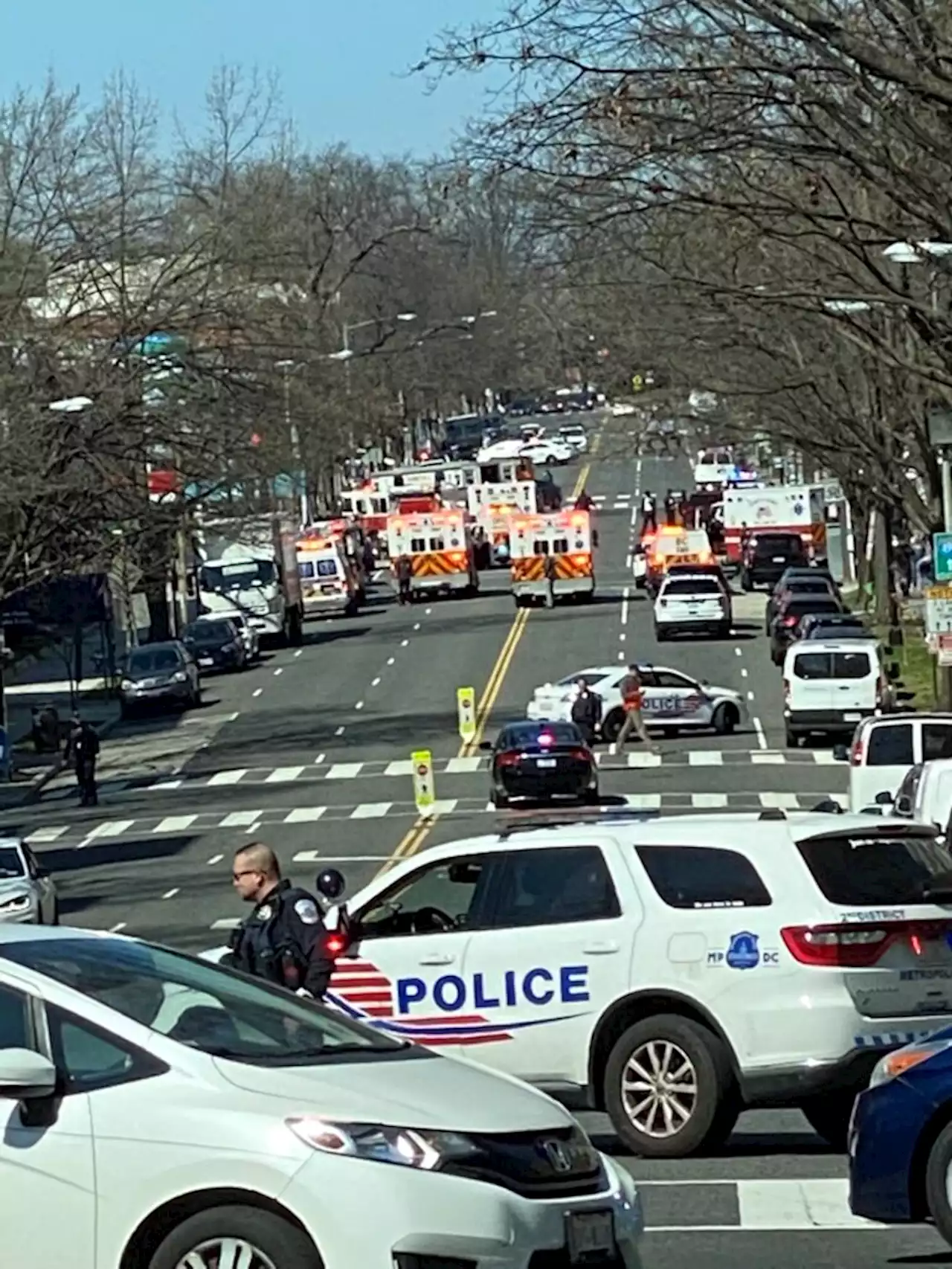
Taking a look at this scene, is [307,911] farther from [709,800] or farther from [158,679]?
[158,679]

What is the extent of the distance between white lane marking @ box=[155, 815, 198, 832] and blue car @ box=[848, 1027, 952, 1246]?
3293cm

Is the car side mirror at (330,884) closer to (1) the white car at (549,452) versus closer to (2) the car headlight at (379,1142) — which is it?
(2) the car headlight at (379,1142)

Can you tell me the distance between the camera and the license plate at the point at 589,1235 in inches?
300

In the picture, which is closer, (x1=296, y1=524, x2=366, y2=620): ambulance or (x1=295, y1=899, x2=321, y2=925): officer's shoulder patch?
(x1=295, y1=899, x2=321, y2=925): officer's shoulder patch

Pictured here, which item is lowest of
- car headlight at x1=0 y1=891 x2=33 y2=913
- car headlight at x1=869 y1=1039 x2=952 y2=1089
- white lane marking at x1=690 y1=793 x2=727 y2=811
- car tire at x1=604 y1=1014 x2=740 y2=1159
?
white lane marking at x1=690 y1=793 x2=727 y2=811

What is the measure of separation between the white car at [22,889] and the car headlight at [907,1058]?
58.2 feet

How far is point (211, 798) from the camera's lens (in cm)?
4731

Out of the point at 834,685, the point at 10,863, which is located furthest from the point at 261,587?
the point at 10,863

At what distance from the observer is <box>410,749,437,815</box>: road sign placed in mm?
41250

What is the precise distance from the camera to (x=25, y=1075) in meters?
7.39

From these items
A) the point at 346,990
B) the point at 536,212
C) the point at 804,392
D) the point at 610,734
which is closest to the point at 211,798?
the point at 610,734

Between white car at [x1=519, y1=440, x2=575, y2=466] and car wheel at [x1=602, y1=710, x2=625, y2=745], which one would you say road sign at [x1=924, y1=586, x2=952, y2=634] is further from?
white car at [x1=519, y1=440, x2=575, y2=466]

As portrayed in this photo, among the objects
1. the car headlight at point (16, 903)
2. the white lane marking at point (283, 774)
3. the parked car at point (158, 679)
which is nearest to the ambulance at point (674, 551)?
the parked car at point (158, 679)

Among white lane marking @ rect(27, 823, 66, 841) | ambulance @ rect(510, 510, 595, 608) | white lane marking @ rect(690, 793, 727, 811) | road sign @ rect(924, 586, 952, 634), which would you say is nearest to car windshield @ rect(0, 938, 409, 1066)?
road sign @ rect(924, 586, 952, 634)
